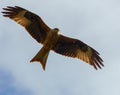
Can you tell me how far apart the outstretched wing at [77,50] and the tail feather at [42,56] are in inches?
35.8

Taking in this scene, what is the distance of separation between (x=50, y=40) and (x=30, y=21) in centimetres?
135

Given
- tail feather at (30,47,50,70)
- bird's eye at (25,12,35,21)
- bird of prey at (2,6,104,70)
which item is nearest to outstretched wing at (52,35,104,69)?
bird of prey at (2,6,104,70)

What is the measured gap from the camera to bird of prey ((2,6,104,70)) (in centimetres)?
1211

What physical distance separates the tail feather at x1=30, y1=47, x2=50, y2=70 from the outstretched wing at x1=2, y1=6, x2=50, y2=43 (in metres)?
0.78

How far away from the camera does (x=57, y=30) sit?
12094 mm

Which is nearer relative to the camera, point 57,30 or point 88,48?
point 57,30

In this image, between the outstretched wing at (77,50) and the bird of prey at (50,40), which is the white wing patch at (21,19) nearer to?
the bird of prey at (50,40)

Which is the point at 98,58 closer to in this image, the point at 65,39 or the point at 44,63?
the point at 65,39

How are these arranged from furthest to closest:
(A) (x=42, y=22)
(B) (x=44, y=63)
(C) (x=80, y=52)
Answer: (C) (x=80, y=52), (A) (x=42, y=22), (B) (x=44, y=63)

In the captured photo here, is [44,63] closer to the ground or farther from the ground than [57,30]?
closer to the ground

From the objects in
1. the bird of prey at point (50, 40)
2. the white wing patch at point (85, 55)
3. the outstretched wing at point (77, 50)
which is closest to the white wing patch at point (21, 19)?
the bird of prey at point (50, 40)

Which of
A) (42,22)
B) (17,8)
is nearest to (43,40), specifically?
(42,22)

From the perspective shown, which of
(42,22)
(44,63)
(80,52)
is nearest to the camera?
(44,63)

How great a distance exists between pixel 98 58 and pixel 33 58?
10.3ft
